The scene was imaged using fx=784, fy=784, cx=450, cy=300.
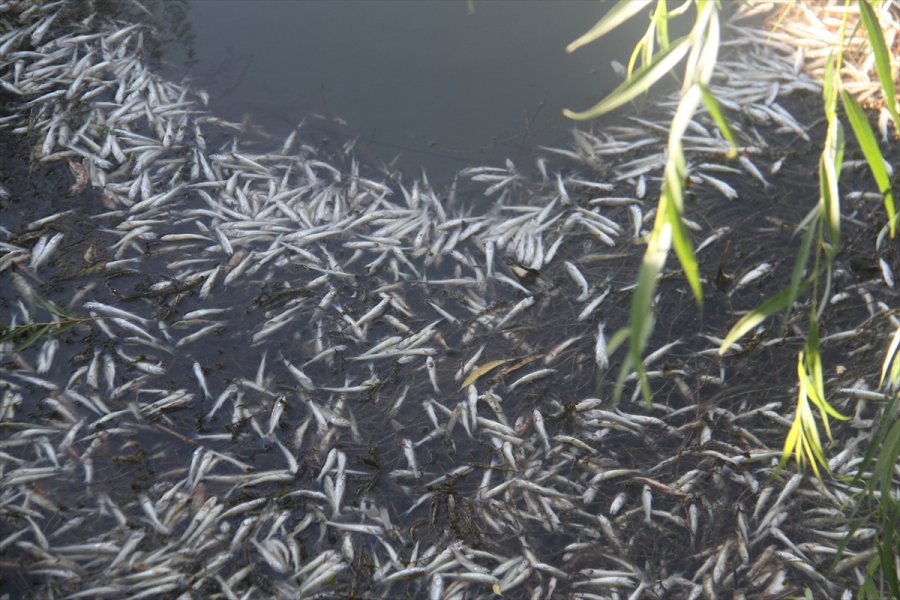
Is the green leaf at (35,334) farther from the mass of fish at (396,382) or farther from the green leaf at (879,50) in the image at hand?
the green leaf at (879,50)

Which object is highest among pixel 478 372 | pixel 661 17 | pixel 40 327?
pixel 661 17

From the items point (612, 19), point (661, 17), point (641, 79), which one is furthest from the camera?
point (661, 17)

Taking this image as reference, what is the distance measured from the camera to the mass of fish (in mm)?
2992

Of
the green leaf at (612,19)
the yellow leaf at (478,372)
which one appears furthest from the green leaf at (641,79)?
the yellow leaf at (478,372)

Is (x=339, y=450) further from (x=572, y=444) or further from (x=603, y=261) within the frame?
(x=603, y=261)

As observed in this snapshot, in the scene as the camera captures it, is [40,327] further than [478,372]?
Yes

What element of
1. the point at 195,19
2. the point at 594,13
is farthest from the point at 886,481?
the point at 195,19

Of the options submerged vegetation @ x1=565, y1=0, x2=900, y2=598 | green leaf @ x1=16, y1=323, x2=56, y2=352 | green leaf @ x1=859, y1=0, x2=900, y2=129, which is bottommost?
green leaf @ x1=16, y1=323, x2=56, y2=352

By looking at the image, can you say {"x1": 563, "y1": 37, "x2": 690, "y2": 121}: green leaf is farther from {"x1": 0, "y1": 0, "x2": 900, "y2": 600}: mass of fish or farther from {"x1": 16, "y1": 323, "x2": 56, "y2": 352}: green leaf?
{"x1": 16, "y1": 323, "x2": 56, "y2": 352}: green leaf

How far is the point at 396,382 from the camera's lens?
350cm

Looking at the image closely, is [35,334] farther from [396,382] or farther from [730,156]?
[730,156]

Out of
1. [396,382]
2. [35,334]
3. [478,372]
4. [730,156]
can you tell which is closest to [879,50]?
[730,156]

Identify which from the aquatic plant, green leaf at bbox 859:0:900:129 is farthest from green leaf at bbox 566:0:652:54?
the aquatic plant

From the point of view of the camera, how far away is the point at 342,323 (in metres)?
3.70
